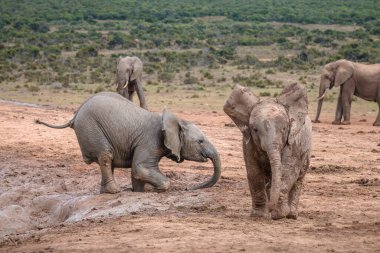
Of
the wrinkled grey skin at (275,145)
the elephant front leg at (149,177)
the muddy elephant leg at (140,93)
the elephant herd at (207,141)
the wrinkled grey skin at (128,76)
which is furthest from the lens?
the wrinkled grey skin at (128,76)

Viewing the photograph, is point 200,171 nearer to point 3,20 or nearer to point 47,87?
point 47,87

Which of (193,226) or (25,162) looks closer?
(193,226)

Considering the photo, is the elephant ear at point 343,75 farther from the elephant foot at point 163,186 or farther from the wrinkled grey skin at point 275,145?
the wrinkled grey skin at point 275,145

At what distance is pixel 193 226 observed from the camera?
8438 mm

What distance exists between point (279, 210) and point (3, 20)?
56.5 metres

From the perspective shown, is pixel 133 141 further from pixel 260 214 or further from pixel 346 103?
pixel 346 103

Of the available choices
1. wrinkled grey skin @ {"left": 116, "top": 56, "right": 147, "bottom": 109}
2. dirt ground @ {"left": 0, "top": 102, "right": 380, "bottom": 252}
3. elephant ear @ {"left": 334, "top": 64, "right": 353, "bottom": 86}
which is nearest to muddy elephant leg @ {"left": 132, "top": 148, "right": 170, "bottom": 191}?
dirt ground @ {"left": 0, "top": 102, "right": 380, "bottom": 252}

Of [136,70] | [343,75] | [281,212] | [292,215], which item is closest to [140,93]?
[136,70]

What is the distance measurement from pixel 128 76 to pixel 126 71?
0.11 m

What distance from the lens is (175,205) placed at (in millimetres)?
9820

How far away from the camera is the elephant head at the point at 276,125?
26.4 ft

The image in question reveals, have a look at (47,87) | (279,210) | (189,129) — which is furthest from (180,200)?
(47,87)

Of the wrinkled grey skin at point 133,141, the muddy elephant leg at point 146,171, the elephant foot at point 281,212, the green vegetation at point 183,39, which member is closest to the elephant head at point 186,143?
the wrinkled grey skin at point 133,141

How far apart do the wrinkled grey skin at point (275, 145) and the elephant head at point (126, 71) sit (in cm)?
1139
